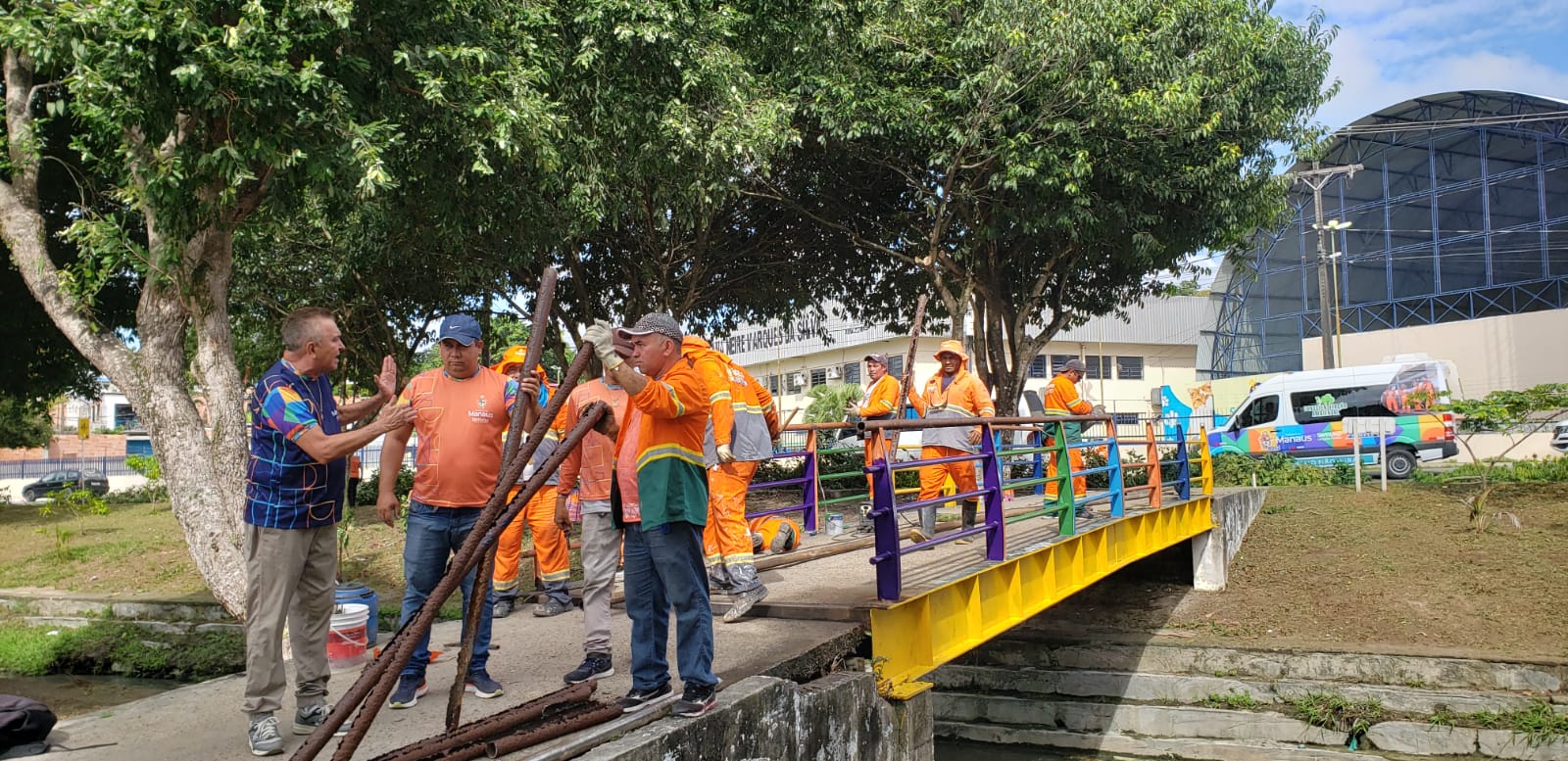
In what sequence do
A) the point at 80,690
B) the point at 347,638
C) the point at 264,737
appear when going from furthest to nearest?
the point at 80,690 < the point at 347,638 < the point at 264,737

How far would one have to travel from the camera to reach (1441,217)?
3494 cm

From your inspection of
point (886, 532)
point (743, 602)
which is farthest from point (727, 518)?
point (886, 532)

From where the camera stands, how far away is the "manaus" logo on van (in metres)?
20.9

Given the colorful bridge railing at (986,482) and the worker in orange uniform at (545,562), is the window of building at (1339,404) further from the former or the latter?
the worker in orange uniform at (545,562)

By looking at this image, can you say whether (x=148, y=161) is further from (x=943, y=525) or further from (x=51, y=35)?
(x=943, y=525)

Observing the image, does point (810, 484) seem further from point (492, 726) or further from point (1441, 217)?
point (1441, 217)

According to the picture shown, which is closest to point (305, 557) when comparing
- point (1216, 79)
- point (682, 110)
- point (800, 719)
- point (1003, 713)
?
point (800, 719)

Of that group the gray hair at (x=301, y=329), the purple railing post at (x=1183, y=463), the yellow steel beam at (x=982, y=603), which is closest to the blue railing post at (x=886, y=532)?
the yellow steel beam at (x=982, y=603)

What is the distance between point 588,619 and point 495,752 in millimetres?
1312

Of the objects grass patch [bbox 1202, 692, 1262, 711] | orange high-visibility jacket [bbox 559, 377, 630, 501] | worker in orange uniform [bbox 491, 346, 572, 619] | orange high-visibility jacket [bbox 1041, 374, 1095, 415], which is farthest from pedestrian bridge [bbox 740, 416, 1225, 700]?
grass patch [bbox 1202, 692, 1262, 711]

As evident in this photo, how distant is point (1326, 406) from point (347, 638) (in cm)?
2028

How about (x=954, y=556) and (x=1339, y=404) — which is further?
(x=1339, y=404)

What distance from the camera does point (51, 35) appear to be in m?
6.89

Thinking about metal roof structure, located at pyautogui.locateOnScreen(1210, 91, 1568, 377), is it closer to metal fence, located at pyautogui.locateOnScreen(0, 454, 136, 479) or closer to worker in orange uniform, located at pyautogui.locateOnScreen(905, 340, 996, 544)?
worker in orange uniform, located at pyautogui.locateOnScreen(905, 340, 996, 544)
